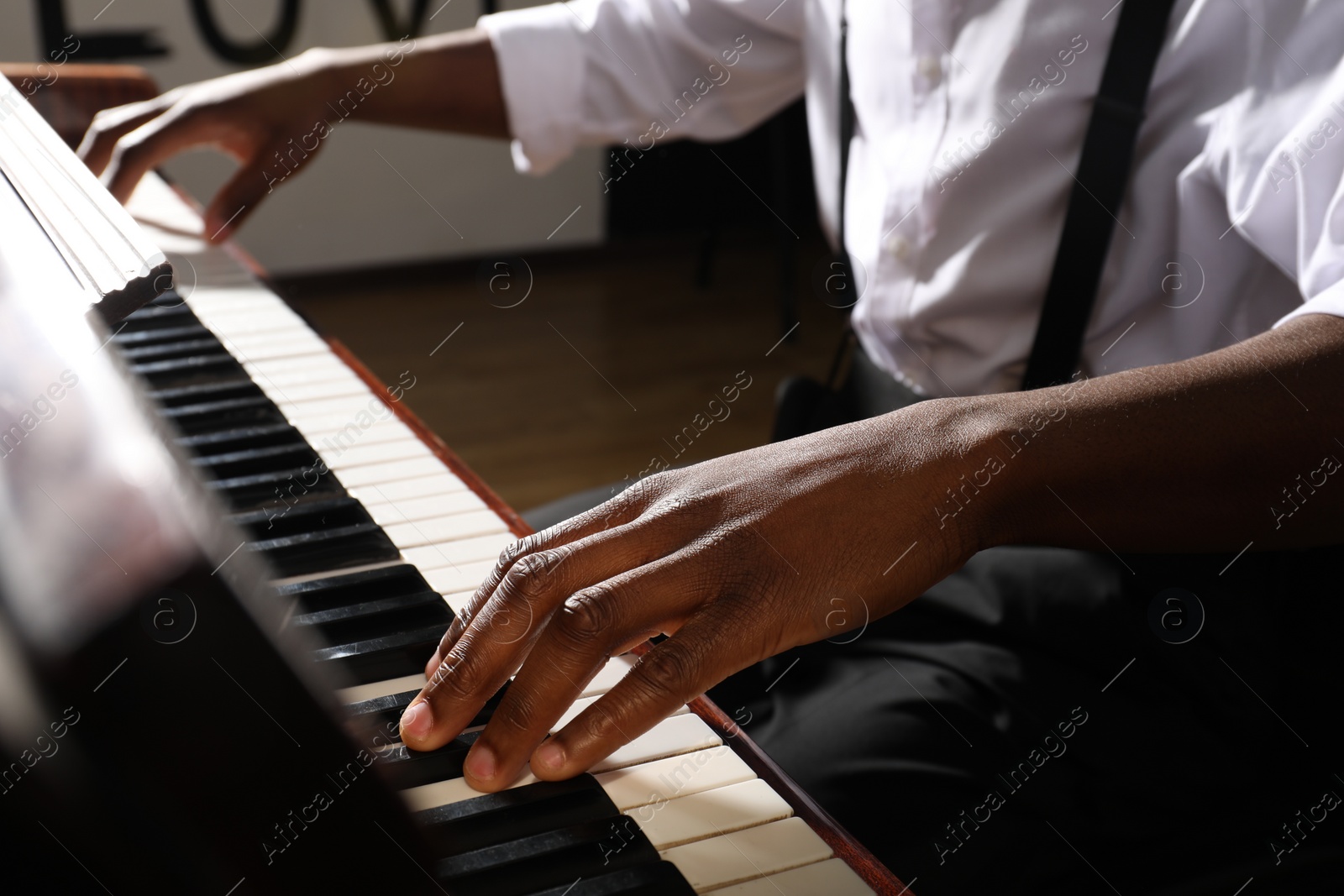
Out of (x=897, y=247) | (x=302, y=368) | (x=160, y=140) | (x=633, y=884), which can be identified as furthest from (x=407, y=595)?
(x=160, y=140)

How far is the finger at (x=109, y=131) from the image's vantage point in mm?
1128

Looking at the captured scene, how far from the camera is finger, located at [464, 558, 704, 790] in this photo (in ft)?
1.58

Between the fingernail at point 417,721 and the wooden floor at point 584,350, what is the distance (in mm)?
1847

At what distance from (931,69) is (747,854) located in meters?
0.76

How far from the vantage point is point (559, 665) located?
48 centimetres

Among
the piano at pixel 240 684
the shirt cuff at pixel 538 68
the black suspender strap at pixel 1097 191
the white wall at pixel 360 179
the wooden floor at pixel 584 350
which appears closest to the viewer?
the piano at pixel 240 684

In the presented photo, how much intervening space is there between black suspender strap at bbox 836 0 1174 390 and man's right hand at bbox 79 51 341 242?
756mm

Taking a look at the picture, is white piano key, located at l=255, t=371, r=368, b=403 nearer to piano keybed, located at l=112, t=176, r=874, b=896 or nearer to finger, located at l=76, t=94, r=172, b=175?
piano keybed, located at l=112, t=176, r=874, b=896

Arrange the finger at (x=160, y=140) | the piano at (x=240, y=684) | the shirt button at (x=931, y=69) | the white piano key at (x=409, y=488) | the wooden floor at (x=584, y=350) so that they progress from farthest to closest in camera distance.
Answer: the wooden floor at (x=584, y=350) < the finger at (x=160, y=140) < the shirt button at (x=931, y=69) < the white piano key at (x=409, y=488) < the piano at (x=240, y=684)

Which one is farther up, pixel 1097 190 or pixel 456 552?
pixel 456 552

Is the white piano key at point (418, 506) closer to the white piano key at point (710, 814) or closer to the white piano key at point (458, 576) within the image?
the white piano key at point (458, 576)

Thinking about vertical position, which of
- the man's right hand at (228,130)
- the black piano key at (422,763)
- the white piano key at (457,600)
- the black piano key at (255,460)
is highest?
the man's right hand at (228,130)

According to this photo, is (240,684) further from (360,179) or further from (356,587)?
(360,179)

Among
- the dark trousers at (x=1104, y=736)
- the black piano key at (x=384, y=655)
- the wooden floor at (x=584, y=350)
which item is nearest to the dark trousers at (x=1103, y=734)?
the dark trousers at (x=1104, y=736)
